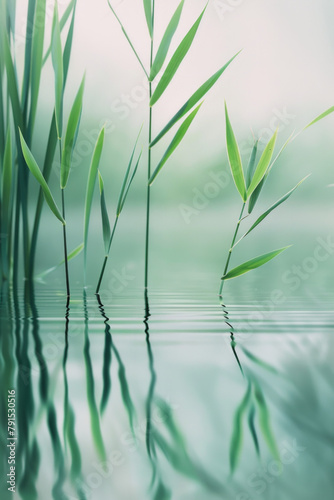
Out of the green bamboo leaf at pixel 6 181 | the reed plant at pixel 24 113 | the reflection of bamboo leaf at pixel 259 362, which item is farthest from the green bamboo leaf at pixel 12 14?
the reflection of bamboo leaf at pixel 259 362

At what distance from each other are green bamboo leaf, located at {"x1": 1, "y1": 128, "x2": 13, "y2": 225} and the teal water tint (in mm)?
611

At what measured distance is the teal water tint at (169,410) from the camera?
0.27m

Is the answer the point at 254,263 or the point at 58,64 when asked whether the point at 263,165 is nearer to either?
the point at 254,263

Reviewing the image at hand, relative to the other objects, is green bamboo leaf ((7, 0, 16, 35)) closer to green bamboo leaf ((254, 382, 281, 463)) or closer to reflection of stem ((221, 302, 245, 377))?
reflection of stem ((221, 302, 245, 377))

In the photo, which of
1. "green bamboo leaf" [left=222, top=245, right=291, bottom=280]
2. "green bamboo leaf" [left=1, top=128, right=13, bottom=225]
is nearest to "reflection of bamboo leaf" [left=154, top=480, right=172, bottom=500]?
"green bamboo leaf" [left=222, top=245, right=291, bottom=280]

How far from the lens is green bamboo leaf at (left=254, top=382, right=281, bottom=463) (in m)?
0.31

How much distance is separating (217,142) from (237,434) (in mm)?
1778

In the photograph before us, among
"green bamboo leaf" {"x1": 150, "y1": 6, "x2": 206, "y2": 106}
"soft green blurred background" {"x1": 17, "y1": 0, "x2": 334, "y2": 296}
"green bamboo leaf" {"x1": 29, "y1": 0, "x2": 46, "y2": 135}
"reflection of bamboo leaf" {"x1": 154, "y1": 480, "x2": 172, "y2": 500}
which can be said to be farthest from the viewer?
"soft green blurred background" {"x1": 17, "y1": 0, "x2": 334, "y2": 296}

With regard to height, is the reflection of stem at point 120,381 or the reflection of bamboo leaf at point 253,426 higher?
the reflection of stem at point 120,381

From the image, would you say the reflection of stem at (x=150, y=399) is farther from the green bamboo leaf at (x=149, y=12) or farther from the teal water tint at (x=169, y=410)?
the green bamboo leaf at (x=149, y=12)

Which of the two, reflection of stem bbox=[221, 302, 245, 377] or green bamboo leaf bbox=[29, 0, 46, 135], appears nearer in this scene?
reflection of stem bbox=[221, 302, 245, 377]

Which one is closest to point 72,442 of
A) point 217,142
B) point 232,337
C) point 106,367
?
point 106,367

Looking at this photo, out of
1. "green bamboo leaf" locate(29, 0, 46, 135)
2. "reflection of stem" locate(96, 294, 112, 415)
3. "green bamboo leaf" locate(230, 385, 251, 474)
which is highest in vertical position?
"green bamboo leaf" locate(29, 0, 46, 135)

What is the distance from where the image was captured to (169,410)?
1.24 ft
